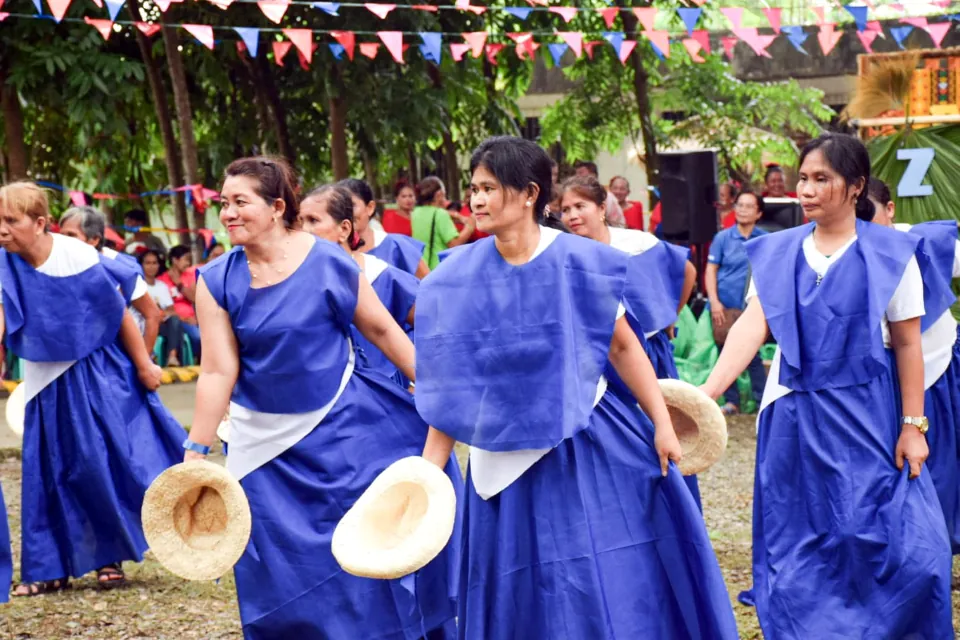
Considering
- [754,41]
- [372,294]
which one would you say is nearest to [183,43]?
[754,41]

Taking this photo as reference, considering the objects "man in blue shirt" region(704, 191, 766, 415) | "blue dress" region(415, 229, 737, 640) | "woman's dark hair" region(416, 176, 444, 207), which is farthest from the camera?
"woman's dark hair" region(416, 176, 444, 207)

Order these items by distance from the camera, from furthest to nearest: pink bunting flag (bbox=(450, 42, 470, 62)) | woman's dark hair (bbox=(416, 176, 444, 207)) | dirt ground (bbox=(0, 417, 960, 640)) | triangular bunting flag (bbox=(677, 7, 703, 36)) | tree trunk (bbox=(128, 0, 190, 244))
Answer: tree trunk (bbox=(128, 0, 190, 244)), woman's dark hair (bbox=(416, 176, 444, 207)), pink bunting flag (bbox=(450, 42, 470, 62)), triangular bunting flag (bbox=(677, 7, 703, 36)), dirt ground (bbox=(0, 417, 960, 640))

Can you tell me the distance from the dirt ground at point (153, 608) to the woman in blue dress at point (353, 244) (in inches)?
48.6

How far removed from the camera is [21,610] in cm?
634

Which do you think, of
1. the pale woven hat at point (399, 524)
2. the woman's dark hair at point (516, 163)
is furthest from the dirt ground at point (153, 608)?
the woman's dark hair at point (516, 163)

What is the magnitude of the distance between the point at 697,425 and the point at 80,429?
10.7 feet

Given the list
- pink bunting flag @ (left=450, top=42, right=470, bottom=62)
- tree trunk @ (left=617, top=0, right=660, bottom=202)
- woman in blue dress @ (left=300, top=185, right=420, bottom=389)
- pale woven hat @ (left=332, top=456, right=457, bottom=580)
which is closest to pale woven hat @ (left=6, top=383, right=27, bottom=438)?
woman in blue dress @ (left=300, top=185, right=420, bottom=389)

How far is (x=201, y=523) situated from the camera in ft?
14.2

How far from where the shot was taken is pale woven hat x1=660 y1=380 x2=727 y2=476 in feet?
14.1

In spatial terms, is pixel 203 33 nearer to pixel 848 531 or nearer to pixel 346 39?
pixel 346 39

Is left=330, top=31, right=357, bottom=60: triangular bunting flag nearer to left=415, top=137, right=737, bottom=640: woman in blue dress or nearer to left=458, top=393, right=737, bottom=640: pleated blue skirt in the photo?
left=415, top=137, right=737, bottom=640: woman in blue dress

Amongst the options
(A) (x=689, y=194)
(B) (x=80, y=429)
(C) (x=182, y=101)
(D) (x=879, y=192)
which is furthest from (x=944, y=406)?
(C) (x=182, y=101)

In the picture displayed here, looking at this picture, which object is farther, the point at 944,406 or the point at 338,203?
the point at 338,203

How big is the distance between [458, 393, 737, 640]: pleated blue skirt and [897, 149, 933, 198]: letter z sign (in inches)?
230
